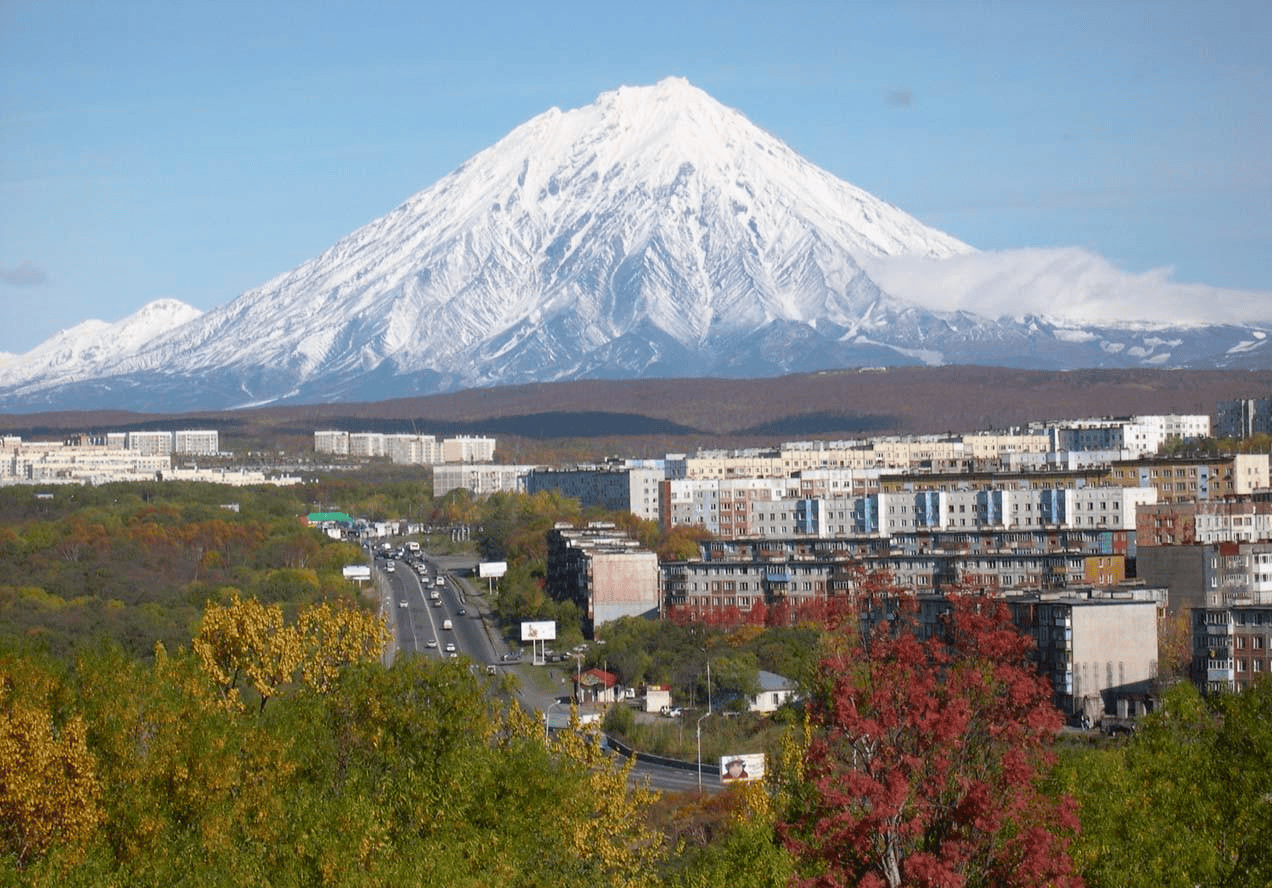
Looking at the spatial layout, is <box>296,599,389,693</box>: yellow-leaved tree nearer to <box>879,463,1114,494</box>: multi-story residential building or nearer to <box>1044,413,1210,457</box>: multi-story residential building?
<box>879,463,1114,494</box>: multi-story residential building

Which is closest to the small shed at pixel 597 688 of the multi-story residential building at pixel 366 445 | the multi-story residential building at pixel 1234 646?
the multi-story residential building at pixel 1234 646

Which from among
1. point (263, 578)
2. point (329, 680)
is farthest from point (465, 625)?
point (329, 680)

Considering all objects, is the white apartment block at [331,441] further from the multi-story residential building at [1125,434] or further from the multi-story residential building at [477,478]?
the multi-story residential building at [1125,434]

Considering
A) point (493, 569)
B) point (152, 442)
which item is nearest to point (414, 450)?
point (152, 442)

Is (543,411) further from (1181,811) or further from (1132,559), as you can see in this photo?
(1181,811)

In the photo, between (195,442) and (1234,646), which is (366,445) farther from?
(1234,646)
